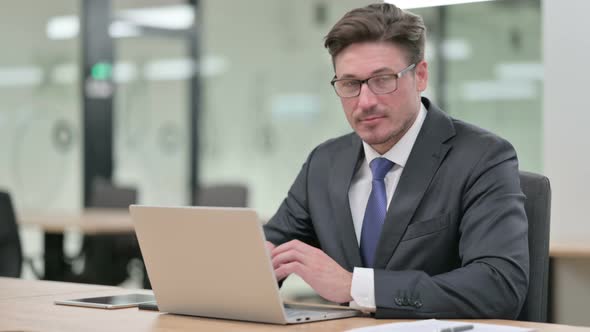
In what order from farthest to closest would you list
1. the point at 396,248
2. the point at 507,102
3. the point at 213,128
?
the point at 213,128 → the point at 507,102 → the point at 396,248

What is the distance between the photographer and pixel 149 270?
83.9 inches

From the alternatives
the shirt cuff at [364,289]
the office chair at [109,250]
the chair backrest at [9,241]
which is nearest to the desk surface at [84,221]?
the office chair at [109,250]

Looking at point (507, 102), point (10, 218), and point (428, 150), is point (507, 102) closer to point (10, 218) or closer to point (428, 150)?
point (10, 218)

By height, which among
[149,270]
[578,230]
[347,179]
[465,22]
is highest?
[465,22]

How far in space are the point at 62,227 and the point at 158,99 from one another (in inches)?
129

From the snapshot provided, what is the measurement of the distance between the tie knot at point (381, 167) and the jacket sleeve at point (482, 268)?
0.76 ft

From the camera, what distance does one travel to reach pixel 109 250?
6.49 meters

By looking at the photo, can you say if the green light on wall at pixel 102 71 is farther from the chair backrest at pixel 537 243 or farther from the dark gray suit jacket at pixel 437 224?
the chair backrest at pixel 537 243

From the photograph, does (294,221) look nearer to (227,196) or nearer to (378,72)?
(378,72)

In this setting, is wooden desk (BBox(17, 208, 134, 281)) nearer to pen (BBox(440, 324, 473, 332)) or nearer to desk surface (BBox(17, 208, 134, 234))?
desk surface (BBox(17, 208, 134, 234))

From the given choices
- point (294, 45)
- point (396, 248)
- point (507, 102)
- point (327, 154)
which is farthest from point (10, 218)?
point (294, 45)

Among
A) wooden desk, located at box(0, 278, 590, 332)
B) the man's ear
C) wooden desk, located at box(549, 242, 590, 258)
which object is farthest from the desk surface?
the man's ear

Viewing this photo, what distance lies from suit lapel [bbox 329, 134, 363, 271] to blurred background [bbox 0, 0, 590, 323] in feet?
16.6

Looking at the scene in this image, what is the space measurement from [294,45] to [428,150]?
5.90m
